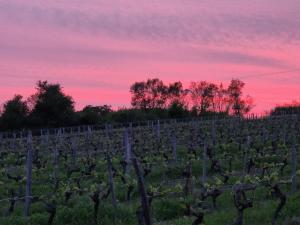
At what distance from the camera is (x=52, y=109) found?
195ft

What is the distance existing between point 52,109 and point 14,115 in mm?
4056

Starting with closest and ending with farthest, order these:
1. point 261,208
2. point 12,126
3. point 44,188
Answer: point 261,208 → point 44,188 → point 12,126

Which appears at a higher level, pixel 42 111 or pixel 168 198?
pixel 42 111

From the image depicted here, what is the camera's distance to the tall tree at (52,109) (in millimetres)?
58750

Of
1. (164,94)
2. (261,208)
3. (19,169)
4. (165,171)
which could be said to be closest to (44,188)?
(165,171)

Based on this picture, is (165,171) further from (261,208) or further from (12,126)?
(12,126)

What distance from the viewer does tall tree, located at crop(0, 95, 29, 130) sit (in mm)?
58562

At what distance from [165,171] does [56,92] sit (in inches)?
1798

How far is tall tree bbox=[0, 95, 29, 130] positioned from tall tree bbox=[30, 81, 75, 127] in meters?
0.95

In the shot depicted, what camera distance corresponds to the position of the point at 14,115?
5928 cm

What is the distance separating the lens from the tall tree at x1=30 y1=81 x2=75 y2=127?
58.8 m

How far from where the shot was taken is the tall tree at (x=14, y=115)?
192 feet

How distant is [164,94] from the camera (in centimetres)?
9131

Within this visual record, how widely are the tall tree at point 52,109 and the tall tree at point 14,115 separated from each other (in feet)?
3.13
